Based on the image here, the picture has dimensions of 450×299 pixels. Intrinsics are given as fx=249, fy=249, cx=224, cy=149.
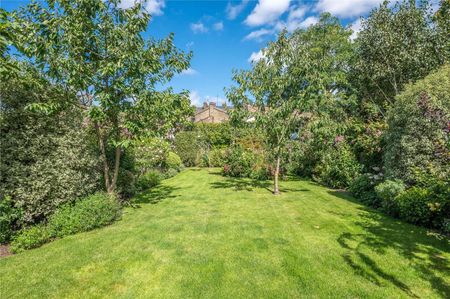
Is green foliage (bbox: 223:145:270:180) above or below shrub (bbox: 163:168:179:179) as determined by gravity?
above

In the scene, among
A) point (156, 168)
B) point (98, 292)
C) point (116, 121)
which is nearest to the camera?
point (98, 292)

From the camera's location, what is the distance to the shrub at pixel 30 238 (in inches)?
215

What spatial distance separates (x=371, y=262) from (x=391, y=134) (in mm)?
5891

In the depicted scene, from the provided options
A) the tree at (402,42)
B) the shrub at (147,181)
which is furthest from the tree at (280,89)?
the tree at (402,42)

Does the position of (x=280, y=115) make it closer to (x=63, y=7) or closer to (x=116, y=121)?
(x=116, y=121)

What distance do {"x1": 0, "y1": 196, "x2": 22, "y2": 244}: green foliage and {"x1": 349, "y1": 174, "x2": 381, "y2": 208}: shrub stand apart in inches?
410

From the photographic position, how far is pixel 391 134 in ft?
29.0

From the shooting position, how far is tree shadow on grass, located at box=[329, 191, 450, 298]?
161 inches

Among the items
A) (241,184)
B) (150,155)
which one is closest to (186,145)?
(150,155)

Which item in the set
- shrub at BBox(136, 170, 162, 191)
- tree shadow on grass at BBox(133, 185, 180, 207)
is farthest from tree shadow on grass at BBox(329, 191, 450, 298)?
shrub at BBox(136, 170, 162, 191)

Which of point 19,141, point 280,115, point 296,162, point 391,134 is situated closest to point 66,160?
Answer: point 19,141

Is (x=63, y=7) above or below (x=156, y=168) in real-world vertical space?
above

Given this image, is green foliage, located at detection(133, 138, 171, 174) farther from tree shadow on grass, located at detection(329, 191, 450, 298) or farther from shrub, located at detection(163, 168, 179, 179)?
tree shadow on grass, located at detection(329, 191, 450, 298)

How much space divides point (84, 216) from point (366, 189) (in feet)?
32.1
